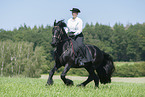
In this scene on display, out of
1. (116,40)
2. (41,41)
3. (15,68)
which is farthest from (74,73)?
(116,40)

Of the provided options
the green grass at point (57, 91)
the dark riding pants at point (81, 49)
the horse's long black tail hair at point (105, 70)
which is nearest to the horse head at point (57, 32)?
the dark riding pants at point (81, 49)

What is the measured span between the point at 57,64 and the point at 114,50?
9220cm

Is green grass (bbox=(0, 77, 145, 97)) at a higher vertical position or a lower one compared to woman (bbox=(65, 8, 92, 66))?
lower

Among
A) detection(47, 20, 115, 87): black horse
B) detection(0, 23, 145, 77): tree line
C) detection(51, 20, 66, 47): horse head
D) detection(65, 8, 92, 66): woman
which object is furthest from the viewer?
detection(0, 23, 145, 77): tree line

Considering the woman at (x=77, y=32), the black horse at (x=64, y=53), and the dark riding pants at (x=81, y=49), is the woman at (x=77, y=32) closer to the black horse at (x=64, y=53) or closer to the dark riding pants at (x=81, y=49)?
the dark riding pants at (x=81, y=49)

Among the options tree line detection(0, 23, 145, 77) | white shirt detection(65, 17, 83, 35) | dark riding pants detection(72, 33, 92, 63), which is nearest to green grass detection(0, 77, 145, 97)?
dark riding pants detection(72, 33, 92, 63)

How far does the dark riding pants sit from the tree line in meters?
28.8

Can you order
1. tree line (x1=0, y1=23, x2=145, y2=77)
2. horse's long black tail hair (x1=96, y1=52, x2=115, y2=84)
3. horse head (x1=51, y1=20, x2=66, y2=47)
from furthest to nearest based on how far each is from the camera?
tree line (x1=0, y1=23, x2=145, y2=77), horse's long black tail hair (x1=96, y1=52, x2=115, y2=84), horse head (x1=51, y1=20, x2=66, y2=47)

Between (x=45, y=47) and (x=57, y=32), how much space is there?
254 feet

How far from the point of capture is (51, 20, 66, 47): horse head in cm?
719

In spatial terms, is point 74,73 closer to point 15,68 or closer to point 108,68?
point 15,68

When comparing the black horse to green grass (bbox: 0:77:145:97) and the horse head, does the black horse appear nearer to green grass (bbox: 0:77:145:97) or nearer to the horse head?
the horse head

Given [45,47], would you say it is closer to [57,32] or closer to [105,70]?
[105,70]

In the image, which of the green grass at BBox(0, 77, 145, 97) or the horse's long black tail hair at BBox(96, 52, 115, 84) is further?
the horse's long black tail hair at BBox(96, 52, 115, 84)
